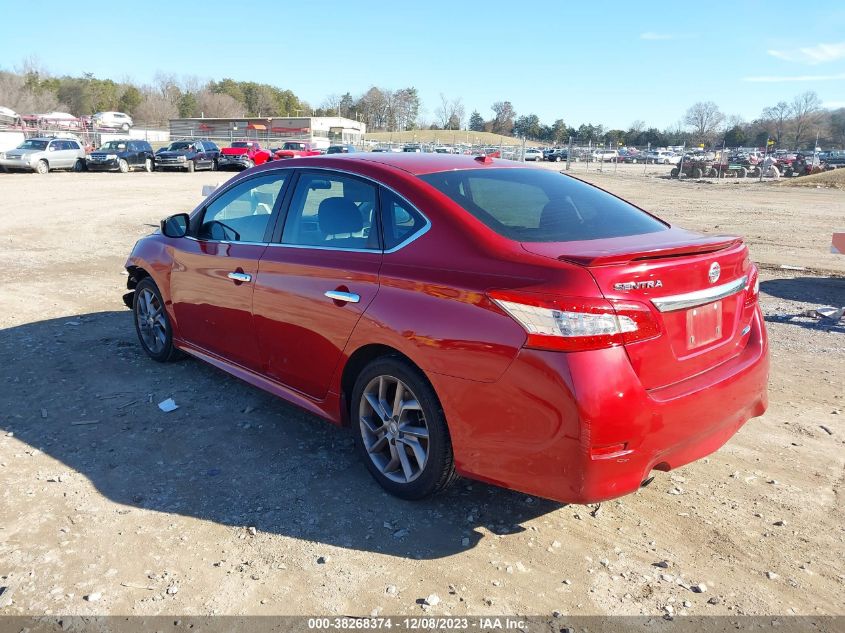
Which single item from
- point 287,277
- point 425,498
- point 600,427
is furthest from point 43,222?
point 600,427

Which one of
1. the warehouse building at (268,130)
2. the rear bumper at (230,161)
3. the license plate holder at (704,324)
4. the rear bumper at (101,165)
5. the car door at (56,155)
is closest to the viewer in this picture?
Result: the license plate holder at (704,324)

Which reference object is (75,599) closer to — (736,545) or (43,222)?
(736,545)

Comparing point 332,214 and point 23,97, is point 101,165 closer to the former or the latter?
point 332,214

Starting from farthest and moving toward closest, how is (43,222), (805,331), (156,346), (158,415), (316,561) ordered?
1. (43,222)
2. (805,331)
3. (156,346)
4. (158,415)
5. (316,561)

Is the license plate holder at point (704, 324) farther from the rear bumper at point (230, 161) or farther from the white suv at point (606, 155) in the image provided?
the white suv at point (606, 155)

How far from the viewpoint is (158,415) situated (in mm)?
4637

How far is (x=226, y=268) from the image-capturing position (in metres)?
4.50

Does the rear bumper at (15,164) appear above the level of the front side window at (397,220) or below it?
below

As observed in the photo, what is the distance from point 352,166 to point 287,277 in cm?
76

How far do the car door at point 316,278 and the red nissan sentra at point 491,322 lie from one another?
0.01 metres

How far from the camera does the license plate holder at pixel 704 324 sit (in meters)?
3.02

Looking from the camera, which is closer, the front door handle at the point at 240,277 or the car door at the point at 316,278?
the car door at the point at 316,278

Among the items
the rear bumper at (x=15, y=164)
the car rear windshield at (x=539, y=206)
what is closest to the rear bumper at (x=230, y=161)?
the rear bumper at (x=15, y=164)

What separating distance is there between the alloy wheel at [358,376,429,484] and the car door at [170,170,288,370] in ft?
3.65
